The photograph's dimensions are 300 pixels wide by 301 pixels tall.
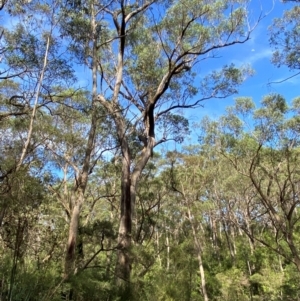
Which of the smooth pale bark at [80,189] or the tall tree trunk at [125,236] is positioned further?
the tall tree trunk at [125,236]

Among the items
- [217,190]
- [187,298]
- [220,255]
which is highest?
[217,190]

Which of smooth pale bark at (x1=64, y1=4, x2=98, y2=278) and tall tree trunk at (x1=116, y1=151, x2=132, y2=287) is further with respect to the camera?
tall tree trunk at (x1=116, y1=151, x2=132, y2=287)

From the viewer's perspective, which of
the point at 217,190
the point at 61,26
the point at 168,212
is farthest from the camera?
the point at 168,212

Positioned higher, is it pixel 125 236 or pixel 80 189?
A: pixel 80 189

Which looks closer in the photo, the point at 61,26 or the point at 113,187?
the point at 61,26

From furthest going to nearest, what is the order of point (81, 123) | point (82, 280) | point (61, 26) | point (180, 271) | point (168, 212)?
1. point (168, 212)
2. point (81, 123)
3. point (180, 271)
4. point (61, 26)
5. point (82, 280)

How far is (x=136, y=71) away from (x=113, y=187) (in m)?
6.70

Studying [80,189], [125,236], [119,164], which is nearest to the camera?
[80,189]

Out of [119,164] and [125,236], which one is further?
[119,164]

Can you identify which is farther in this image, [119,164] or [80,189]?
[119,164]

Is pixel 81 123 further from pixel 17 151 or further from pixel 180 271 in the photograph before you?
pixel 180 271

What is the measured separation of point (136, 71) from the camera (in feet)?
31.3

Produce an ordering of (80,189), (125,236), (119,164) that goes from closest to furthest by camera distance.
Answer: (80,189) → (125,236) → (119,164)

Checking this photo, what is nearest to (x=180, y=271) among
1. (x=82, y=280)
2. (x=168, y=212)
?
(x=82, y=280)
